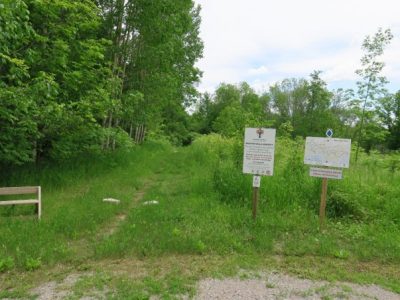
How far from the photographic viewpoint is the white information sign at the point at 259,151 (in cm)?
552

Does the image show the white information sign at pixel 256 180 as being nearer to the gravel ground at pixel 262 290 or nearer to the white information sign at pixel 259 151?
the white information sign at pixel 259 151

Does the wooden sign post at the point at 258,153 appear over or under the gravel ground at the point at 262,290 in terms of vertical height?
over

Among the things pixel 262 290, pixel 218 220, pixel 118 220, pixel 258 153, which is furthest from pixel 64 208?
pixel 262 290

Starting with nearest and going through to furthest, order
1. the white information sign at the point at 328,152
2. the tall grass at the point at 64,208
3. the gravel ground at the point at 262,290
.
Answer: the gravel ground at the point at 262,290 → the tall grass at the point at 64,208 → the white information sign at the point at 328,152

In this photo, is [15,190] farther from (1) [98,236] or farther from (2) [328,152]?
(2) [328,152]

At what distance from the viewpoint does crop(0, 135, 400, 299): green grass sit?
3.91 m

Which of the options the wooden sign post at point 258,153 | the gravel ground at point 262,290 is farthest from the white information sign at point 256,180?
the gravel ground at point 262,290

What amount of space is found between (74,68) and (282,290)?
335 inches

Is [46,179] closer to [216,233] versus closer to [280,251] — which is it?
[216,233]

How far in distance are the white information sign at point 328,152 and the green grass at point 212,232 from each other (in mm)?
1073

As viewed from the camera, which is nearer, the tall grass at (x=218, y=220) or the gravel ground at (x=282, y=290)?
the gravel ground at (x=282, y=290)

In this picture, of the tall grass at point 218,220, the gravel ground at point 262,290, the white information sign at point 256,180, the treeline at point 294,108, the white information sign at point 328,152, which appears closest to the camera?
the gravel ground at point 262,290

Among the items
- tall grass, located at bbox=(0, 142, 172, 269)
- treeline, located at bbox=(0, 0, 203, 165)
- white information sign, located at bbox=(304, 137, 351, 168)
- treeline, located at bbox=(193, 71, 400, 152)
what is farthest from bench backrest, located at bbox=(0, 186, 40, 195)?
treeline, located at bbox=(193, 71, 400, 152)

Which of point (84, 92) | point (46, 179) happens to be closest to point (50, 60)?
point (84, 92)
